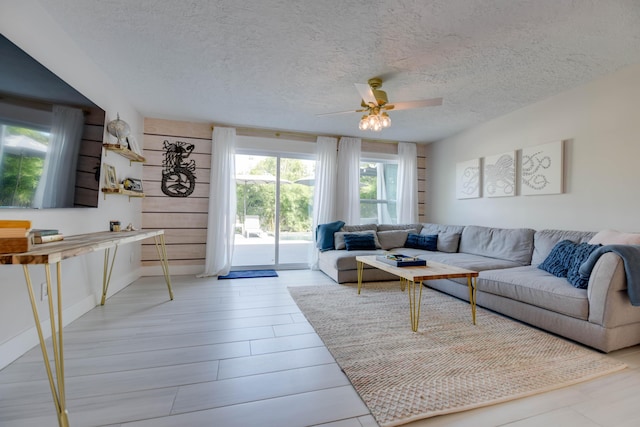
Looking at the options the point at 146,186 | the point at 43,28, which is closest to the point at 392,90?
the point at 43,28

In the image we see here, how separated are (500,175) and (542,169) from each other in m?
0.58

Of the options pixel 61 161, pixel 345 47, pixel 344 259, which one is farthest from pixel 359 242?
pixel 61 161

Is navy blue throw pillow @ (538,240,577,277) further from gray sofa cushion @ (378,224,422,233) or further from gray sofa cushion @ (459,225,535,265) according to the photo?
gray sofa cushion @ (378,224,422,233)

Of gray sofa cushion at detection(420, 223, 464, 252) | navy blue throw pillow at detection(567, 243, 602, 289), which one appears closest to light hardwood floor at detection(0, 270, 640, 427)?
navy blue throw pillow at detection(567, 243, 602, 289)

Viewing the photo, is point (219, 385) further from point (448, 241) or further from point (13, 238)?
point (448, 241)

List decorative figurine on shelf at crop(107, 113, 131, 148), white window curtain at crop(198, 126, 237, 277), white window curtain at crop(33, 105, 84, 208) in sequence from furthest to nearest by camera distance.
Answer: white window curtain at crop(198, 126, 237, 277)
decorative figurine on shelf at crop(107, 113, 131, 148)
white window curtain at crop(33, 105, 84, 208)

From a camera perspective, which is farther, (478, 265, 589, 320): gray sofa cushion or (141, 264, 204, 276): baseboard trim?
(141, 264, 204, 276): baseboard trim

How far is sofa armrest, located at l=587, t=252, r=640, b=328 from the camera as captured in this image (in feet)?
6.47

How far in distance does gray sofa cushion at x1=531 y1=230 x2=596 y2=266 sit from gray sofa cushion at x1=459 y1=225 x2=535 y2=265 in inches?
3.4

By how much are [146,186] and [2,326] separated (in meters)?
2.81

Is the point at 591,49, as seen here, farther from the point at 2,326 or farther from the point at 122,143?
the point at 2,326

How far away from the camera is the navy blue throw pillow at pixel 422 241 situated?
4461mm

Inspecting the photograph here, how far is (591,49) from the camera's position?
238 cm

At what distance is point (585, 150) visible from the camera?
3062 millimetres
